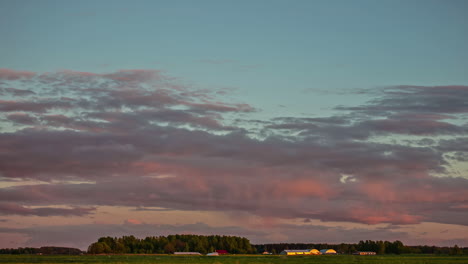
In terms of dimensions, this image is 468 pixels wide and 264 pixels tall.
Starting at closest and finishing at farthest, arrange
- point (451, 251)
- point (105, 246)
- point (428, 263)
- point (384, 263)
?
point (428, 263)
point (384, 263)
point (451, 251)
point (105, 246)

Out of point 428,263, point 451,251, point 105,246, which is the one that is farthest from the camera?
point 105,246

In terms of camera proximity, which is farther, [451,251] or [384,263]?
[451,251]

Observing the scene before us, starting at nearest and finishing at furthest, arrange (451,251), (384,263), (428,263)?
1. (428,263)
2. (384,263)
3. (451,251)

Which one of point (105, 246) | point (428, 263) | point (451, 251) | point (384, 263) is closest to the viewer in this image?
point (428, 263)

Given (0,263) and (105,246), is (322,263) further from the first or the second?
(105,246)

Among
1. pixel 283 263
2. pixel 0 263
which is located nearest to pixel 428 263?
pixel 283 263

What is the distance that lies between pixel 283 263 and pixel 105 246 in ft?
400

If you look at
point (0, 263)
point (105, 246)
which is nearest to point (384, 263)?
point (0, 263)

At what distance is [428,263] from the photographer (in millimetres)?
86062

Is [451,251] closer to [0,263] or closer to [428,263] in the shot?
[428,263]

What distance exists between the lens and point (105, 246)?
197 m

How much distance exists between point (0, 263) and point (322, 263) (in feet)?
159

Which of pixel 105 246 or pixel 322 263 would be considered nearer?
pixel 322 263

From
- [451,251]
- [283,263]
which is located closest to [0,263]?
[283,263]
